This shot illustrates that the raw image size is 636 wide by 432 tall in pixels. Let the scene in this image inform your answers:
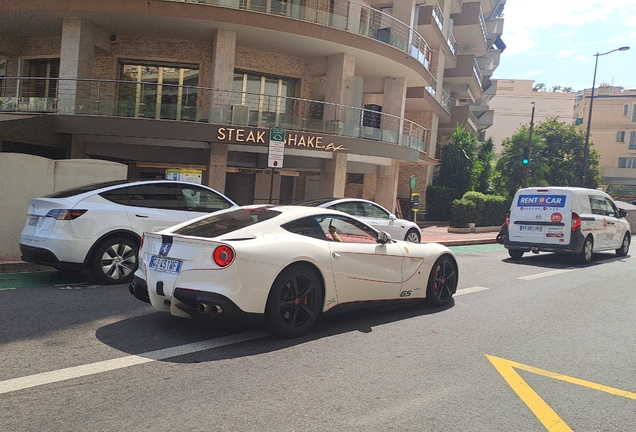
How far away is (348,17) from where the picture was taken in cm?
2038

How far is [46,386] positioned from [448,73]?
3903 centimetres

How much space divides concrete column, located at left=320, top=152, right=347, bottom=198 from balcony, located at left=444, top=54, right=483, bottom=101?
72.9 ft

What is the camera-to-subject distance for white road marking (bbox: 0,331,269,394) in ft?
12.7

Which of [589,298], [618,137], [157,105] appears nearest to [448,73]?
[157,105]

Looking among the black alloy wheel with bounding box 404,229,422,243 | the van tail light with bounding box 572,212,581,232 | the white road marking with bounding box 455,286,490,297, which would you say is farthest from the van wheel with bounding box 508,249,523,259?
the white road marking with bounding box 455,286,490,297

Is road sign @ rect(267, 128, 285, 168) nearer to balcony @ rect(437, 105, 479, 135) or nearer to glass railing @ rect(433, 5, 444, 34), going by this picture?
glass railing @ rect(433, 5, 444, 34)

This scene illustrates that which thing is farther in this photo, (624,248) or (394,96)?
(394,96)

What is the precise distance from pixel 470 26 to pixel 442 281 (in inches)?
1411

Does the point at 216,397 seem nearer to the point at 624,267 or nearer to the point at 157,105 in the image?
the point at 624,267

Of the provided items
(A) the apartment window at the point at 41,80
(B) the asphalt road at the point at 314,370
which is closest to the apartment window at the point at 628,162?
(A) the apartment window at the point at 41,80

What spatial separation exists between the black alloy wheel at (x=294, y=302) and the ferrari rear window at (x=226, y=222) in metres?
0.75

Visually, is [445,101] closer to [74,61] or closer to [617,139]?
[74,61]

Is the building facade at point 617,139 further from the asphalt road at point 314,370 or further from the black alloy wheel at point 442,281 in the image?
the asphalt road at point 314,370

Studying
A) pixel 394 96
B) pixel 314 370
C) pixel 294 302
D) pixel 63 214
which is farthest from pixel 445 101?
pixel 314 370
